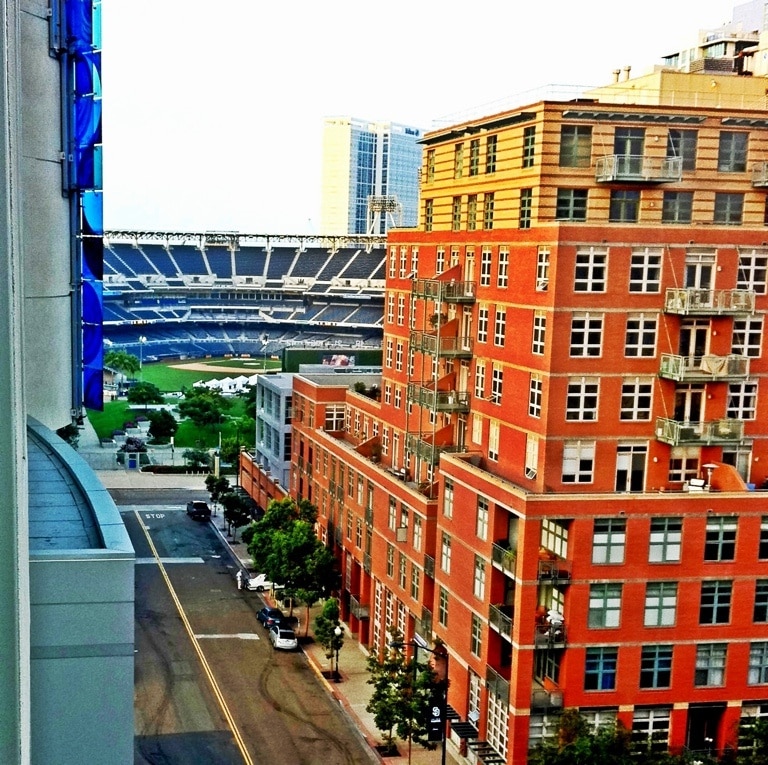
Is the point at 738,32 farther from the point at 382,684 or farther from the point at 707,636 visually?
the point at 382,684

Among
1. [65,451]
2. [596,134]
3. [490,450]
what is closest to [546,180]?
[596,134]

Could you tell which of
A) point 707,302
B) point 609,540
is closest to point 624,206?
point 707,302

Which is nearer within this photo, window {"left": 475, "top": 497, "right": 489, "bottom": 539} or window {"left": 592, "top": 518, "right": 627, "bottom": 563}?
window {"left": 592, "top": 518, "right": 627, "bottom": 563}

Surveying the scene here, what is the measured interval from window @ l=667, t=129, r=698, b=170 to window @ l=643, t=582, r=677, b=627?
13221 mm

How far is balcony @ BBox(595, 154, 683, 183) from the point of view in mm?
32688

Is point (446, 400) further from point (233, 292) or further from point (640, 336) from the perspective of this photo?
point (233, 292)

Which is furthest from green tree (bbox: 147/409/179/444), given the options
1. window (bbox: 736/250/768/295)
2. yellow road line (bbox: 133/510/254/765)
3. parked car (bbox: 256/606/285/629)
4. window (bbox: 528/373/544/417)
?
window (bbox: 736/250/768/295)

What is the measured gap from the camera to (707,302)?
31.7 m

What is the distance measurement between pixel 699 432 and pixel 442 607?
1084cm

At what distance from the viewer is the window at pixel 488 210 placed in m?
36.8

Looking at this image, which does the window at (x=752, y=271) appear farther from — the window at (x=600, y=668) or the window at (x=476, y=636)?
the window at (x=476, y=636)

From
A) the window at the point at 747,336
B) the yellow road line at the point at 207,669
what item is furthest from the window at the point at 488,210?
the yellow road line at the point at 207,669

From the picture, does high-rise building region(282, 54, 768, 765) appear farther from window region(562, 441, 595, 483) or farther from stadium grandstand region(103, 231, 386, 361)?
stadium grandstand region(103, 231, 386, 361)

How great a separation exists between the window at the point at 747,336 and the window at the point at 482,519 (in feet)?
29.7
